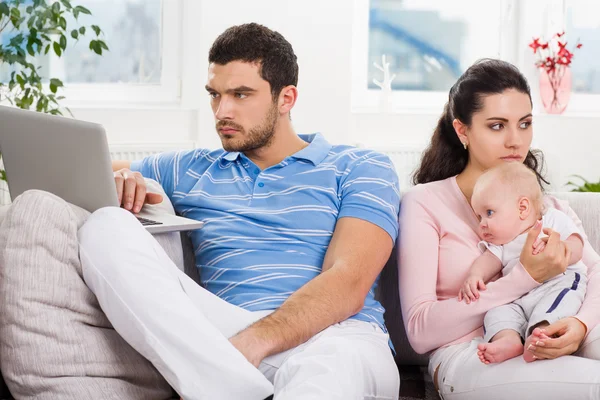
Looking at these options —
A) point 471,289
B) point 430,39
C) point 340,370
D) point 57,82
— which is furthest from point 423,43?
point 340,370

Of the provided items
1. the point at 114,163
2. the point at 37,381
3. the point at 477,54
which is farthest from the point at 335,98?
the point at 37,381

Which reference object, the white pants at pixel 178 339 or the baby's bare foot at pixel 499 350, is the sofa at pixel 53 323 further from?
the baby's bare foot at pixel 499 350

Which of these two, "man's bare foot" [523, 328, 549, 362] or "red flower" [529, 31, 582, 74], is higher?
"red flower" [529, 31, 582, 74]

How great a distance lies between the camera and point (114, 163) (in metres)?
2.12

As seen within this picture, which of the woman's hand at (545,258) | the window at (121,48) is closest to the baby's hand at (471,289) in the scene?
the woman's hand at (545,258)

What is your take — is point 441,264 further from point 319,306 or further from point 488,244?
point 319,306

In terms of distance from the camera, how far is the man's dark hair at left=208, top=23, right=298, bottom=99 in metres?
2.00

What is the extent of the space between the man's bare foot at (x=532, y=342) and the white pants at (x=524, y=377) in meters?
0.01

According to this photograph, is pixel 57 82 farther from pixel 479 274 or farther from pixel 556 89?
pixel 556 89

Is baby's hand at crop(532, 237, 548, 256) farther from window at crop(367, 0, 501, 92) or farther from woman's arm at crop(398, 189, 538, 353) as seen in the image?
window at crop(367, 0, 501, 92)

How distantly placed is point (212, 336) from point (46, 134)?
1.81ft

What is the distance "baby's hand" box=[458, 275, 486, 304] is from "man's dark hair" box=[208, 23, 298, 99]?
0.69 metres

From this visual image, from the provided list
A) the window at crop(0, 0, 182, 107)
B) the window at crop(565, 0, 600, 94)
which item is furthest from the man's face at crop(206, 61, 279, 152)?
the window at crop(565, 0, 600, 94)

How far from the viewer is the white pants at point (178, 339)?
1.37 metres
